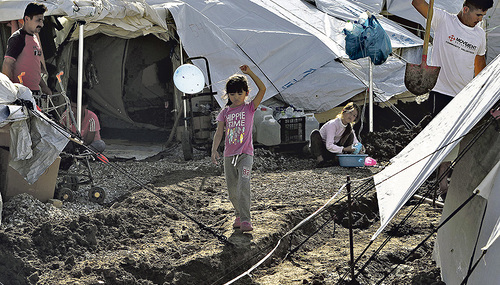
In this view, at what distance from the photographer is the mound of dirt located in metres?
4.61

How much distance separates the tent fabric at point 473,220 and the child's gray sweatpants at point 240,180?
1542mm

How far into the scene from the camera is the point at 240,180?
521 centimetres

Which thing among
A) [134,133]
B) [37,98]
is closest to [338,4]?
[134,133]

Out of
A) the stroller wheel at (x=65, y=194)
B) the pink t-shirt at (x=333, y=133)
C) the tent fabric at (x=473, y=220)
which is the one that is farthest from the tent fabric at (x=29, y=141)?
the pink t-shirt at (x=333, y=133)

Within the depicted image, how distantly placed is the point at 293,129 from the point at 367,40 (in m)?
1.84

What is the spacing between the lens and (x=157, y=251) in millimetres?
5059

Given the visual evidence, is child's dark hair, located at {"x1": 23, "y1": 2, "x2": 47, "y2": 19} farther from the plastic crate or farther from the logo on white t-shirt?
the plastic crate

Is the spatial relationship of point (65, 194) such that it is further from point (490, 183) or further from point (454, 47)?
point (490, 183)

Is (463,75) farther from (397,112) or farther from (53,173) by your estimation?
(397,112)

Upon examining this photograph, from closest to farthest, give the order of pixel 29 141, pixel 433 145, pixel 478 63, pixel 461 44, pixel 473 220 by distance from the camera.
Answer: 1. pixel 473 220
2. pixel 433 145
3. pixel 461 44
4. pixel 478 63
5. pixel 29 141

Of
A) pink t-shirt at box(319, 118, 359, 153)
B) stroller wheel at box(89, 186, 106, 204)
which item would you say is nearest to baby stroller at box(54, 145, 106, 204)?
stroller wheel at box(89, 186, 106, 204)

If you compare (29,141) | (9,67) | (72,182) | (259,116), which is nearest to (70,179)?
(72,182)

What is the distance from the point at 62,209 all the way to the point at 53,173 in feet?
1.32

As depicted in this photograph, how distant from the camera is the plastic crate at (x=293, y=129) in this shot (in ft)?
33.8
